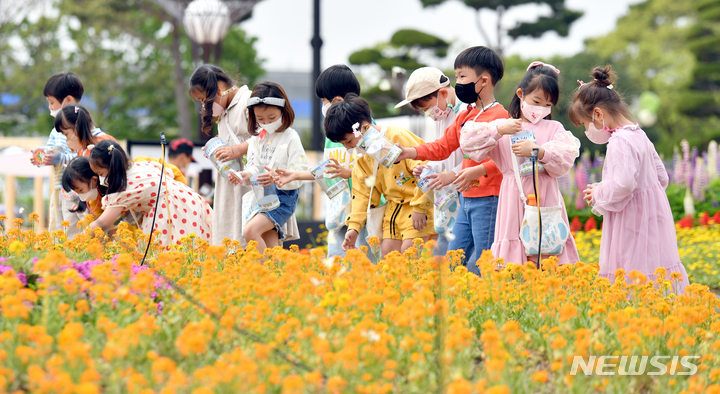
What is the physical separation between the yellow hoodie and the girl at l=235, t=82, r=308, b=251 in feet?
1.93

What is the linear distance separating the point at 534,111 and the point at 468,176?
1.76ft

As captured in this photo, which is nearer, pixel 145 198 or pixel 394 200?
pixel 394 200

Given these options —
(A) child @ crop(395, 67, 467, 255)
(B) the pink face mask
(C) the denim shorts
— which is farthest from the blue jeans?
(C) the denim shorts

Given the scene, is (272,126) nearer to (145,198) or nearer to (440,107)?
(145,198)

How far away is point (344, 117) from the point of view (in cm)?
406

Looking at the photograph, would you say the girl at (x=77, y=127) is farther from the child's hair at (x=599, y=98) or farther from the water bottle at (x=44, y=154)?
the child's hair at (x=599, y=98)

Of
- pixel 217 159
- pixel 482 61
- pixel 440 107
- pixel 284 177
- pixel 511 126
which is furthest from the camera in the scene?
pixel 217 159

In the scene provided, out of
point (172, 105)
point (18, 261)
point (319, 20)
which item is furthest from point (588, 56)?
point (18, 261)

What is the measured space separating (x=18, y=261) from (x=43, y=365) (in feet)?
3.60

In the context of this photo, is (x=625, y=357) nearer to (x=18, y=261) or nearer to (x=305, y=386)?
(x=305, y=386)

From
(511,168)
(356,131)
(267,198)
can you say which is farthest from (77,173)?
(511,168)

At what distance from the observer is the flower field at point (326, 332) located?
2088mm

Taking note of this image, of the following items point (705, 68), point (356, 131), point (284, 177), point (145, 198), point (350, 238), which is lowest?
point (350, 238)

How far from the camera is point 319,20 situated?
30.9ft
